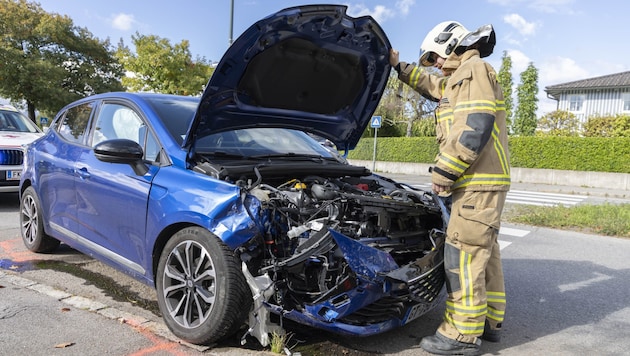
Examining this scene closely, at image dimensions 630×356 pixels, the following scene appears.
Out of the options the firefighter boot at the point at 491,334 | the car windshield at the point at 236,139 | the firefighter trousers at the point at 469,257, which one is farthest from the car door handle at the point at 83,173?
the firefighter boot at the point at 491,334

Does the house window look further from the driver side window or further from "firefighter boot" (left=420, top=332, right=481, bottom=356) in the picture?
the driver side window

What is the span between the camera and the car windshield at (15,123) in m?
8.47

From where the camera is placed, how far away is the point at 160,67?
21922mm

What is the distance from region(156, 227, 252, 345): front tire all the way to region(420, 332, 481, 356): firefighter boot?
122 centimetres

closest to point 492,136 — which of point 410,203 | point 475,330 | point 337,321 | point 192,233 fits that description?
point 410,203

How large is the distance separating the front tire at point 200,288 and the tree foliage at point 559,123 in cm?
2440

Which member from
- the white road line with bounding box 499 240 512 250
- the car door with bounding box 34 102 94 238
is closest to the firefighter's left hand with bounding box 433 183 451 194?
the car door with bounding box 34 102 94 238

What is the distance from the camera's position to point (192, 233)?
2.89m

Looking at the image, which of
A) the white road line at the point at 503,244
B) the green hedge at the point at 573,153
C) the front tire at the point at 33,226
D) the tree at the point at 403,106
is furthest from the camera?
the tree at the point at 403,106

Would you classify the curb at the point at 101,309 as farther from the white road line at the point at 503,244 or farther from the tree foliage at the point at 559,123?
the tree foliage at the point at 559,123

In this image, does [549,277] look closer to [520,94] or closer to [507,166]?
[507,166]

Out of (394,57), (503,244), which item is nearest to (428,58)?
(394,57)

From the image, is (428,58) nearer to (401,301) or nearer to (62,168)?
(401,301)

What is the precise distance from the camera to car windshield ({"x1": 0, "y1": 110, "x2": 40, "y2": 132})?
8.47 m
